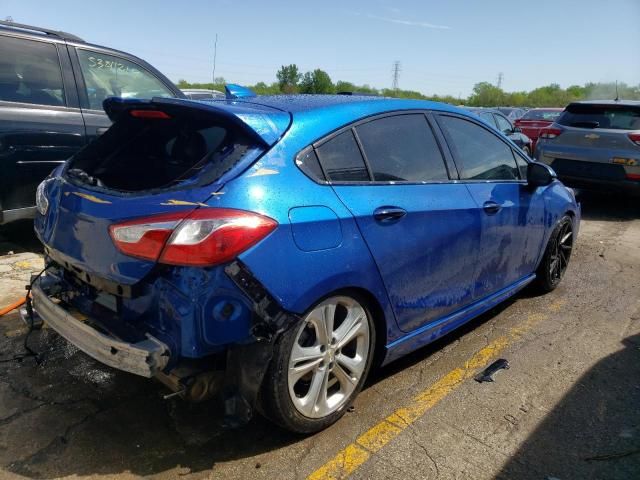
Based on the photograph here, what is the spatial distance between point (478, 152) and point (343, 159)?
1424 mm

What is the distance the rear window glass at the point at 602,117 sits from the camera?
26.6ft

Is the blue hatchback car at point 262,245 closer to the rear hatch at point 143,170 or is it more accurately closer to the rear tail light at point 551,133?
the rear hatch at point 143,170

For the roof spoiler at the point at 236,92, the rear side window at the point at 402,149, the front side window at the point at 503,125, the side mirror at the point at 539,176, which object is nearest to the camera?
the rear side window at the point at 402,149

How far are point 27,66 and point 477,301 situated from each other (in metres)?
4.28

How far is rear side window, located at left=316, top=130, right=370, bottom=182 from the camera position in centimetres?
258

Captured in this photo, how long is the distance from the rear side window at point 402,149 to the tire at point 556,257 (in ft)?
6.10

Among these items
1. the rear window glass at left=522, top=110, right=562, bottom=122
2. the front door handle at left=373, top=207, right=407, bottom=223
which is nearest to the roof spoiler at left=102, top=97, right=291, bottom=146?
the front door handle at left=373, top=207, right=407, bottom=223

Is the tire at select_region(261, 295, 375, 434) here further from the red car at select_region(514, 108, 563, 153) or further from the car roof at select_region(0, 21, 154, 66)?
the red car at select_region(514, 108, 563, 153)

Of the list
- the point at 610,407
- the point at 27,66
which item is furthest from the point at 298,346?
the point at 27,66

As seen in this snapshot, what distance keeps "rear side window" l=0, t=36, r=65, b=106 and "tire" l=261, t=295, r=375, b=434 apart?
12.0ft

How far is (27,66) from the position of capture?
4.70 meters

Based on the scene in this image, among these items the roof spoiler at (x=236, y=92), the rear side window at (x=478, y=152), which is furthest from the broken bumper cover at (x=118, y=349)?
the rear side window at (x=478, y=152)

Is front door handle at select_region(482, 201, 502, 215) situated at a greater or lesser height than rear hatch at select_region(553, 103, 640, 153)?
lesser

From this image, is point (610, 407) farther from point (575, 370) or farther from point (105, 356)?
point (105, 356)
